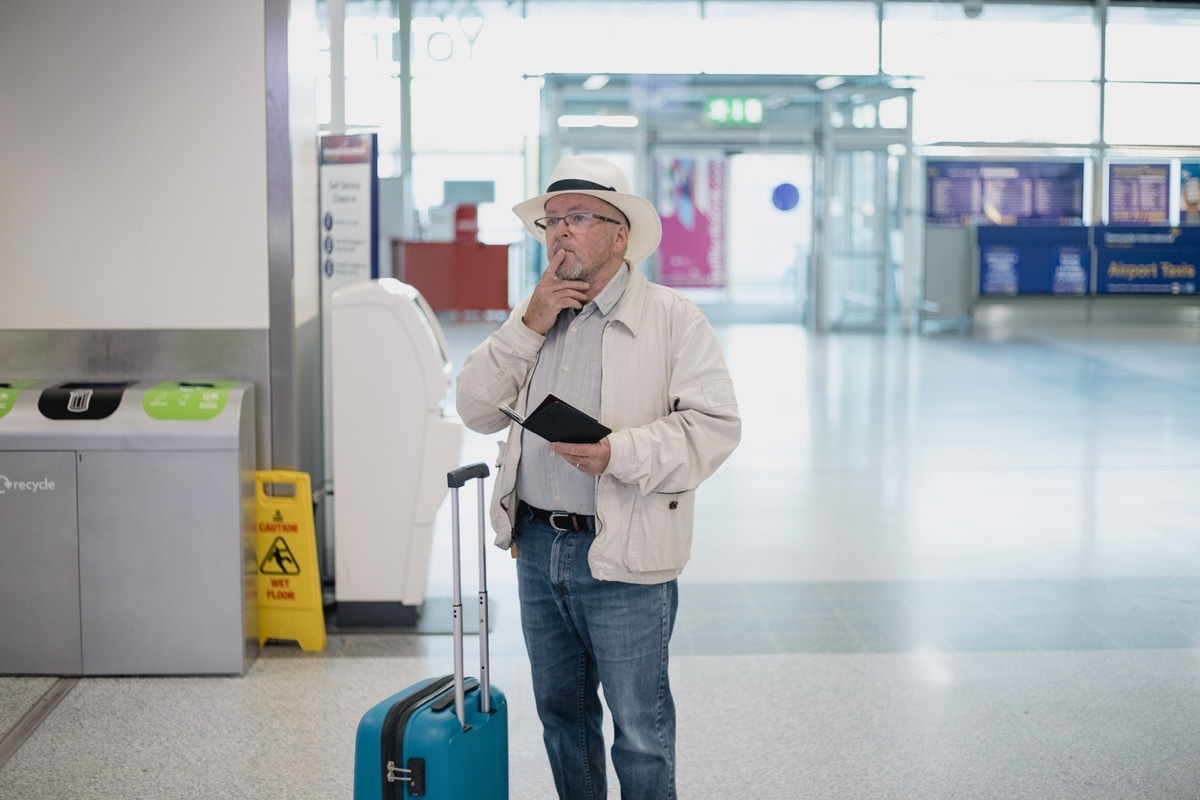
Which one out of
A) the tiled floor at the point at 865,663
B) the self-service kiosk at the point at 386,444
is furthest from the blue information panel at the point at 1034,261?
the self-service kiosk at the point at 386,444

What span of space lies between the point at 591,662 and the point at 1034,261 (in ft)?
52.1

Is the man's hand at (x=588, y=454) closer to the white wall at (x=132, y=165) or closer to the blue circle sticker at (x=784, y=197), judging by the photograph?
the white wall at (x=132, y=165)

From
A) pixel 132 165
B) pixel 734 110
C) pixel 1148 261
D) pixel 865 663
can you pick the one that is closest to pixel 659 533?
pixel 865 663

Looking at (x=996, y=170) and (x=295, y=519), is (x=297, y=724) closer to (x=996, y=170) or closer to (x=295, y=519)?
(x=295, y=519)

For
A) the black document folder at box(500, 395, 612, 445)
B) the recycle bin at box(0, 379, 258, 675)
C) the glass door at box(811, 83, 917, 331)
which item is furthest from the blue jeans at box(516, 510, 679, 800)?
the glass door at box(811, 83, 917, 331)

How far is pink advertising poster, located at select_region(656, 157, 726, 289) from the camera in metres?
17.9

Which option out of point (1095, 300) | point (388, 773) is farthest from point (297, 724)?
point (1095, 300)

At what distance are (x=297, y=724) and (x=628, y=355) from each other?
185 centimetres

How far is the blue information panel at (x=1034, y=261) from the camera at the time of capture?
17.2m

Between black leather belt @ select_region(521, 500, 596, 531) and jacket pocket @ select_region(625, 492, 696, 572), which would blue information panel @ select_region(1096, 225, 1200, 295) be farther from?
black leather belt @ select_region(521, 500, 596, 531)

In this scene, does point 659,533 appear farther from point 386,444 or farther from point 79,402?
point 79,402

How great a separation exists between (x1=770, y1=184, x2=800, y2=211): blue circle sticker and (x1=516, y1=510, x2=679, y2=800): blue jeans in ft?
54.1

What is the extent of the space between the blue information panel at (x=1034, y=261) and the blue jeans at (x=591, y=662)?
1539cm

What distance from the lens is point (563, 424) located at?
2410 millimetres
